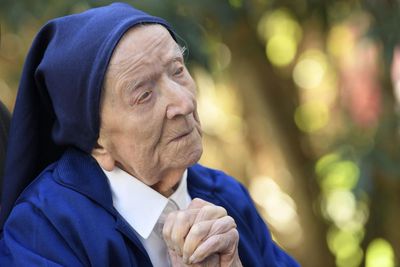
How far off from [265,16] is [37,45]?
199 centimetres

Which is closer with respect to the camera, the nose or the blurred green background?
the nose

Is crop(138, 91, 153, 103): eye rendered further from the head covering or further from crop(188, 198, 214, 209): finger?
crop(188, 198, 214, 209): finger

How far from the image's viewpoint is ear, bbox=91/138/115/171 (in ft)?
6.93

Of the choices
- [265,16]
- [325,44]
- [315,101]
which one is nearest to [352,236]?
[315,101]

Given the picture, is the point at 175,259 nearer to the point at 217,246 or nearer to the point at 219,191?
the point at 217,246

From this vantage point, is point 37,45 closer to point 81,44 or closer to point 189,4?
point 81,44

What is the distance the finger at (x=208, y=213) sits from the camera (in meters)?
2.00

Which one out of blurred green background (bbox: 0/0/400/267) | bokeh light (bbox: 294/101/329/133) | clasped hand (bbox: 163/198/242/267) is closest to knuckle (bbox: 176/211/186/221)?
clasped hand (bbox: 163/198/242/267)

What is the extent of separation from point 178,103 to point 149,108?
7cm

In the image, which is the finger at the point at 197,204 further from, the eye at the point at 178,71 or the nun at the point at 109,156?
the eye at the point at 178,71

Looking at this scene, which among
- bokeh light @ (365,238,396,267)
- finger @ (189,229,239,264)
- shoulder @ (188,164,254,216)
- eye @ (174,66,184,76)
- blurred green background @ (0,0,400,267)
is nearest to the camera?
finger @ (189,229,239,264)

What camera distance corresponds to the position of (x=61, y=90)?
206cm

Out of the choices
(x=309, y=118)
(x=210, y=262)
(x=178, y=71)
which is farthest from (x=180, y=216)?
(x=309, y=118)

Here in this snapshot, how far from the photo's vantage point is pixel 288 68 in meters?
4.62
